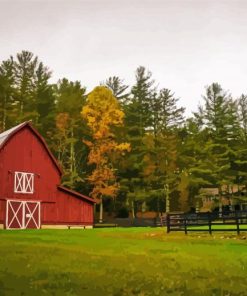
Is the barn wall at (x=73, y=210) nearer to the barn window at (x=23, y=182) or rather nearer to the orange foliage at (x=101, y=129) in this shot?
the barn window at (x=23, y=182)

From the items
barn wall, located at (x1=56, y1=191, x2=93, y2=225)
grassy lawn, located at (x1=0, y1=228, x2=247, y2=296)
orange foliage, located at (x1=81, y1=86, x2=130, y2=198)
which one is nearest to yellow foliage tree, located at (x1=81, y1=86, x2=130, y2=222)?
orange foliage, located at (x1=81, y1=86, x2=130, y2=198)

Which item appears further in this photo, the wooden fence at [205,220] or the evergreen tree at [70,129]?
the evergreen tree at [70,129]

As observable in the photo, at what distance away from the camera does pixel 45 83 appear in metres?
62.8

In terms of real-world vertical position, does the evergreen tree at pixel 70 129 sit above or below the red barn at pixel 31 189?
above

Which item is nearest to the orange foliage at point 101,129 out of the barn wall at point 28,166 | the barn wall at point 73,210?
the barn wall at point 73,210

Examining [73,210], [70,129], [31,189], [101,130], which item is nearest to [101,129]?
[101,130]

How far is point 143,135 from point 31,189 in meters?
24.8

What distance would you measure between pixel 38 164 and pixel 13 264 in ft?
99.8

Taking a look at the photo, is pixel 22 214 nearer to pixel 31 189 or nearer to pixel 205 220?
pixel 31 189

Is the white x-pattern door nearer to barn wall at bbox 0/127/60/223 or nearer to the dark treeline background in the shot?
barn wall at bbox 0/127/60/223

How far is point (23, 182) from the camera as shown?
1517 inches

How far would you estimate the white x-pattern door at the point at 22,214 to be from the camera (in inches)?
1462

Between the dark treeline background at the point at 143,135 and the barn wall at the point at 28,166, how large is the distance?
37.7ft

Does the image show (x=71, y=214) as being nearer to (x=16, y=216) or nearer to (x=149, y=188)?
(x=16, y=216)
